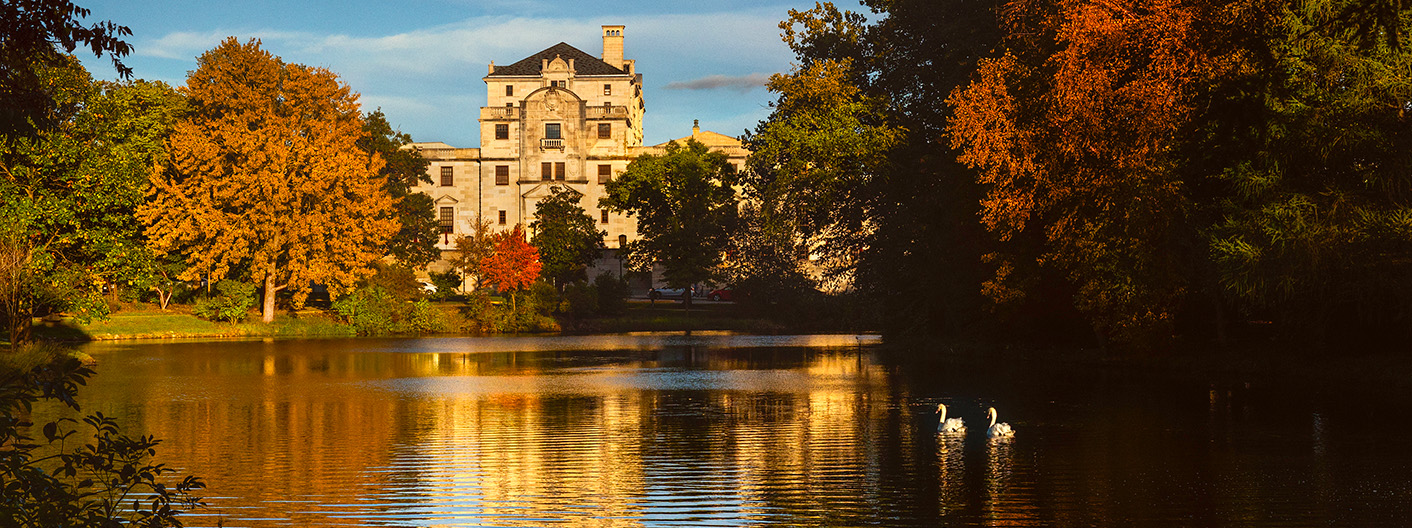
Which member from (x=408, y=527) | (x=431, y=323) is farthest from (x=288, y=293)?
(x=408, y=527)

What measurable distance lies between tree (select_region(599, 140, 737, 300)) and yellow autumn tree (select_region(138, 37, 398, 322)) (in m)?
24.4

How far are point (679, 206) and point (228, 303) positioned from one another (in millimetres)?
35945

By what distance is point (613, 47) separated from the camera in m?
141

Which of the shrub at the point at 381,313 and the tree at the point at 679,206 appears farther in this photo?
the tree at the point at 679,206

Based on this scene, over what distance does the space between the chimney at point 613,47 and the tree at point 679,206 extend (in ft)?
137

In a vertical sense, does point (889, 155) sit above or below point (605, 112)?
below


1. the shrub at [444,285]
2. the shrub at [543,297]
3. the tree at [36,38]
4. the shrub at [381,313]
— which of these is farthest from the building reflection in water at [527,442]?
the shrub at [444,285]

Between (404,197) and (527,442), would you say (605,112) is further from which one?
(527,442)

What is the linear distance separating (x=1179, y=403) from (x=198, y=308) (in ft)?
196

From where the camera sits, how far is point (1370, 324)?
33.0 meters

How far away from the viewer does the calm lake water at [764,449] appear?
52.4 ft

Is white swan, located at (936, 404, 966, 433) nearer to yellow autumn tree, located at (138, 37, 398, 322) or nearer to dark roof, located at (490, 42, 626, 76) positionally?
yellow autumn tree, located at (138, 37, 398, 322)

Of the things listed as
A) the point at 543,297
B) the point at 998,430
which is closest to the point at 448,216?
the point at 543,297

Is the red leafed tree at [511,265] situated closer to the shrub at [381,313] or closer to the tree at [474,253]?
the tree at [474,253]
